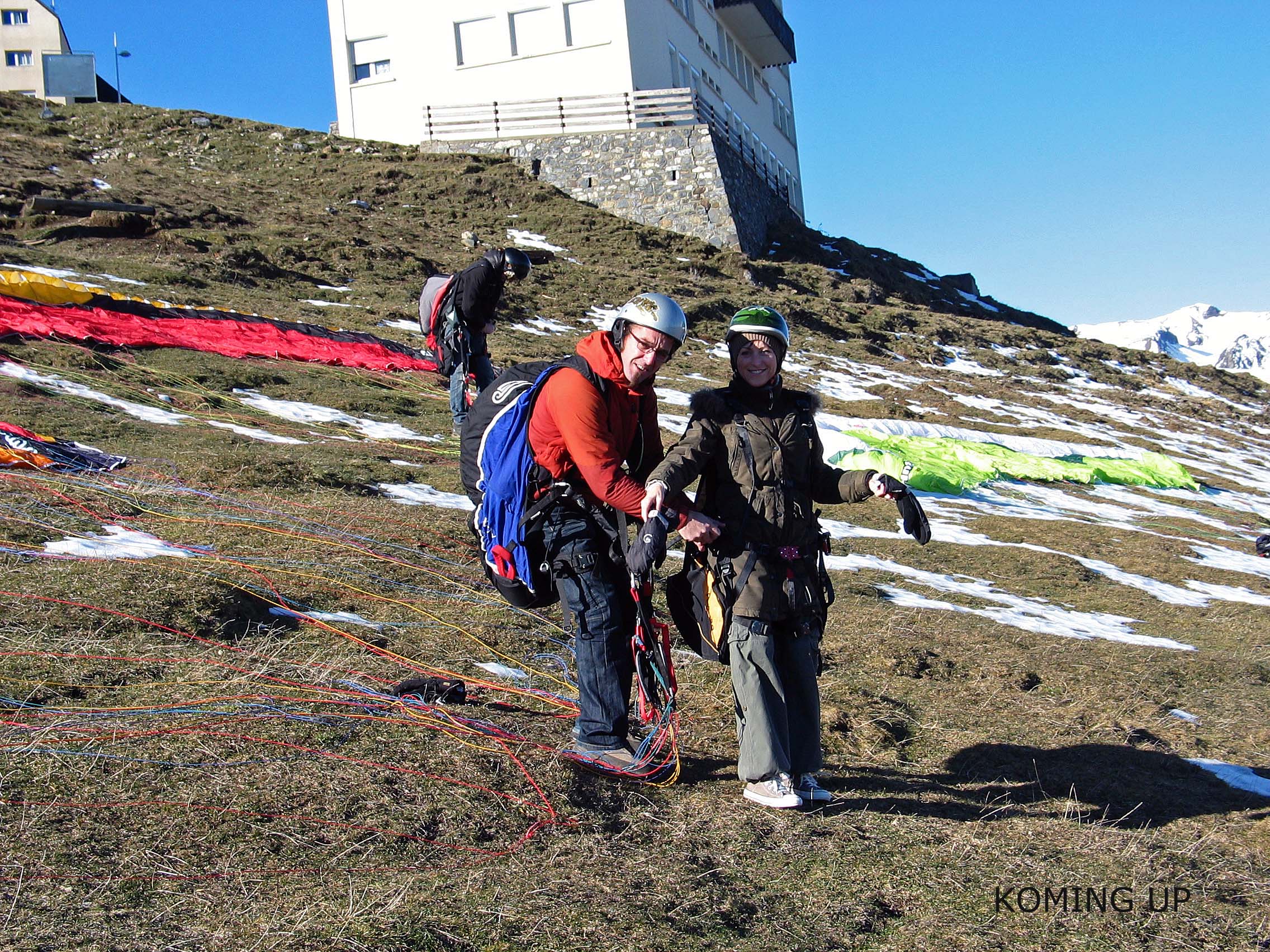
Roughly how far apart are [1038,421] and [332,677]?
18612 millimetres

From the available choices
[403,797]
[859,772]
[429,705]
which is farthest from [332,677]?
[859,772]

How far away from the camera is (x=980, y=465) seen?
1441cm

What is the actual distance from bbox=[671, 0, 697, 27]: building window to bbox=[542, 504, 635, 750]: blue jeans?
1524 inches

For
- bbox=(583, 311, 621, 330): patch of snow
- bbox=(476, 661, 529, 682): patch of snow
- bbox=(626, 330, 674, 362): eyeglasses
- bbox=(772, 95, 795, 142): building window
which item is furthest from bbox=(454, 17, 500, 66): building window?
bbox=(626, 330, 674, 362): eyeglasses

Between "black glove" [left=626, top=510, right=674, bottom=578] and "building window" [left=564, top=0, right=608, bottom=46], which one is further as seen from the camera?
"building window" [left=564, top=0, right=608, bottom=46]

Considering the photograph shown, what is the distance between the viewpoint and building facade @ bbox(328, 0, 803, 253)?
34125mm

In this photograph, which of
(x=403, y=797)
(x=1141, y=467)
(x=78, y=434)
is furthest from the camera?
(x=1141, y=467)

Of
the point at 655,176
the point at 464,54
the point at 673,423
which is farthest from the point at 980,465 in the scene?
the point at 464,54

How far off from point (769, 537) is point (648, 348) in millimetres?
821

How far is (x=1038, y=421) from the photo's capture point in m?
20.6

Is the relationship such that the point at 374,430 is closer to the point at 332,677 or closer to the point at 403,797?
the point at 332,677

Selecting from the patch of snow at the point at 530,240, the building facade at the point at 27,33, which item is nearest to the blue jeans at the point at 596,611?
the patch of snow at the point at 530,240

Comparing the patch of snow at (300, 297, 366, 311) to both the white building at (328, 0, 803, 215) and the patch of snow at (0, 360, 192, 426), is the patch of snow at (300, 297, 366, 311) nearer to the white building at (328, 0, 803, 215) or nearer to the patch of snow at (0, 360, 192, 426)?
the patch of snow at (0, 360, 192, 426)

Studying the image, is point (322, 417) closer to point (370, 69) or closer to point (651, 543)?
point (651, 543)
